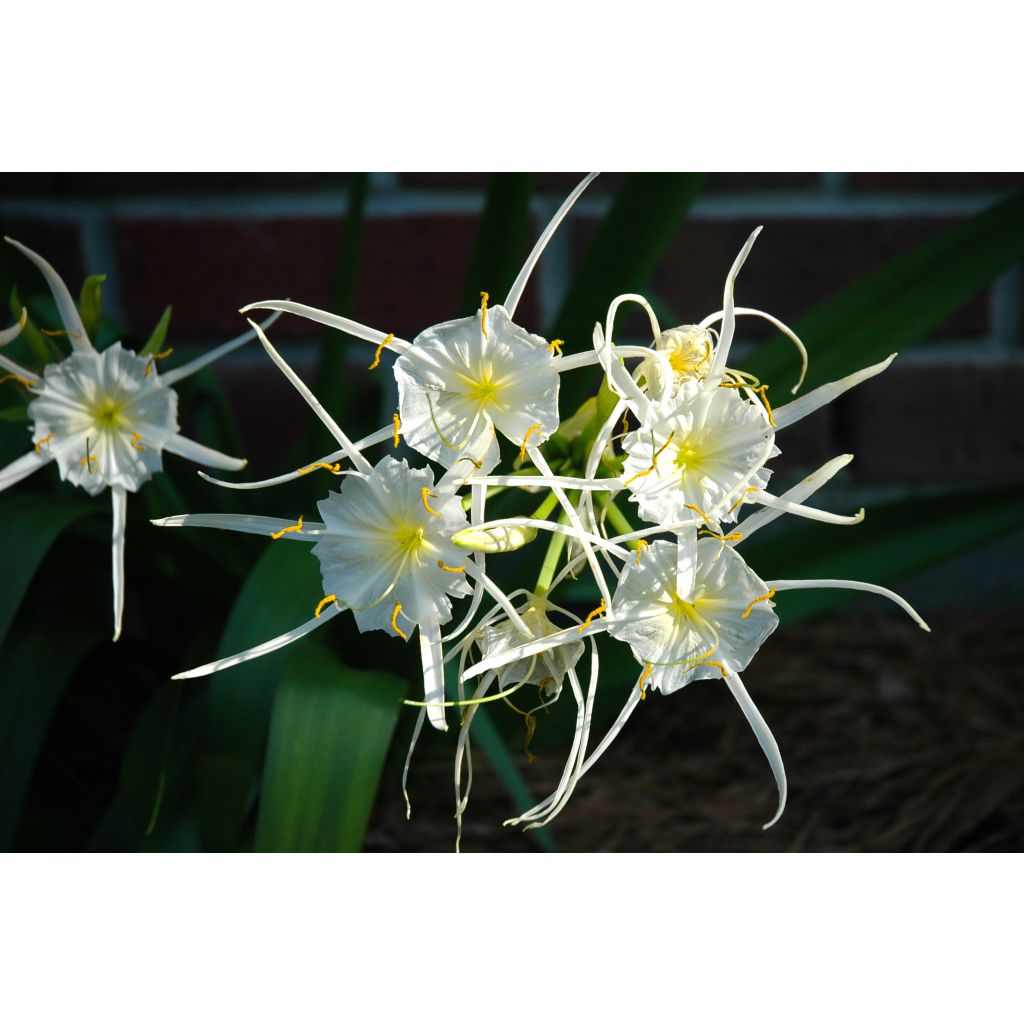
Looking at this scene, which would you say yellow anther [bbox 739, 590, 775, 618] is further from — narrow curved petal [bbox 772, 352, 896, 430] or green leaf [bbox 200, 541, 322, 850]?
green leaf [bbox 200, 541, 322, 850]

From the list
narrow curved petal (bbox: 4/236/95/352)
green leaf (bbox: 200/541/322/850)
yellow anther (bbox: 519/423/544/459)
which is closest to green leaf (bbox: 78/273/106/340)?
narrow curved petal (bbox: 4/236/95/352)

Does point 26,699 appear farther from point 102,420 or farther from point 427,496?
point 427,496

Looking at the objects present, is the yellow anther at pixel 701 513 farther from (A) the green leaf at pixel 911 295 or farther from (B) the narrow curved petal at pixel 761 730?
(A) the green leaf at pixel 911 295

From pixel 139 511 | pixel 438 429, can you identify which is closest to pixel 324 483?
pixel 139 511

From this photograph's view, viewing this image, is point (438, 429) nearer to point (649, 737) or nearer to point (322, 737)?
point (322, 737)

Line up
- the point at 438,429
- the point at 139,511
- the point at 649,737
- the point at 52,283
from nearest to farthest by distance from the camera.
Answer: the point at 438,429 → the point at 52,283 → the point at 139,511 → the point at 649,737
